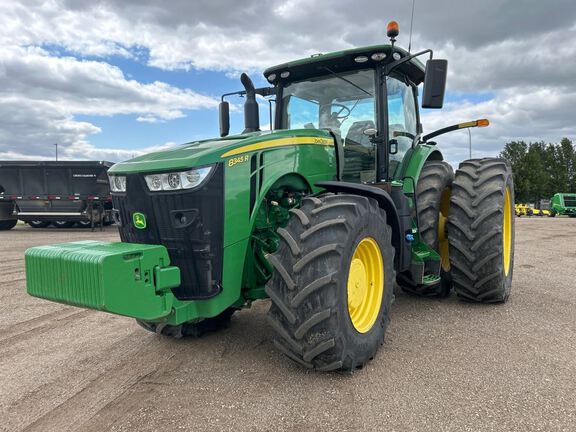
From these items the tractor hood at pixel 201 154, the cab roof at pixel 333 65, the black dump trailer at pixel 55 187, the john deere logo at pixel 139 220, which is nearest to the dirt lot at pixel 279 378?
the john deere logo at pixel 139 220

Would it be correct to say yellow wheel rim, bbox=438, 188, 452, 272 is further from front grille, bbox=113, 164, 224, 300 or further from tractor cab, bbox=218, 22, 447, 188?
front grille, bbox=113, 164, 224, 300

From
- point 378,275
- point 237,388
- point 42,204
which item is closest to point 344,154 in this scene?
point 378,275

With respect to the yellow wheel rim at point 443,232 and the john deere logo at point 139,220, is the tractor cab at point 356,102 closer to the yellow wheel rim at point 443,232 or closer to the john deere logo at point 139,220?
the yellow wheel rim at point 443,232

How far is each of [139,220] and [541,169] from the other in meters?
65.9

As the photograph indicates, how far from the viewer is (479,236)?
441cm

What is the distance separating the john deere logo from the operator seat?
2.08m

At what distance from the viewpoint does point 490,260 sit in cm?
439

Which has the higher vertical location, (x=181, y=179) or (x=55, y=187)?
(x=181, y=179)

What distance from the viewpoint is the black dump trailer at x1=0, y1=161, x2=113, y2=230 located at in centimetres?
1366

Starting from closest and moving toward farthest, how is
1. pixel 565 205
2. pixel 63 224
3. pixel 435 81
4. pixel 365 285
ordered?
pixel 365 285, pixel 435 81, pixel 63 224, pixel 565 205

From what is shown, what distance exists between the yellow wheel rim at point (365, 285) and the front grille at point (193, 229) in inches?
37.8

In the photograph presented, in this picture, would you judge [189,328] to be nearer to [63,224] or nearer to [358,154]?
[358,154]

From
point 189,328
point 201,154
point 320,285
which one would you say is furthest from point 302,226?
point 189,328

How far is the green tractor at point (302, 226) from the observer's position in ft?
8.80
